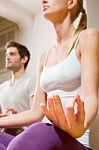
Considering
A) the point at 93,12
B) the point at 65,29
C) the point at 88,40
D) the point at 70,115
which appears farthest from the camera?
the point at 93,12

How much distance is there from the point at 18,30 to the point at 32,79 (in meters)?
1.09

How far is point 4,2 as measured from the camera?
243cm

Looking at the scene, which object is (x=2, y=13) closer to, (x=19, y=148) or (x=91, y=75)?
(x=91, y=75)

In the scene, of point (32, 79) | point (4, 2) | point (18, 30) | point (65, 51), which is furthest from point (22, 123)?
point (18, 30)

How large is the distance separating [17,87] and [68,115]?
1.51 metres

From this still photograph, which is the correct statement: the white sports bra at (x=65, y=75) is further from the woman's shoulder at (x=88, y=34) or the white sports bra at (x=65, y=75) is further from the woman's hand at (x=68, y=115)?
the woman's hand at (x=68, y=115)

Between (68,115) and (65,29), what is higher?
(65,29)

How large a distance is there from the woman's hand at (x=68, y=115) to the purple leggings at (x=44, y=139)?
1cm

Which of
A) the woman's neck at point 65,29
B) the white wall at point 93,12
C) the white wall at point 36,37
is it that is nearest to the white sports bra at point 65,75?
the woman's neck at point 65,29

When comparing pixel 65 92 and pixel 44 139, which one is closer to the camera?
pixel 44 139

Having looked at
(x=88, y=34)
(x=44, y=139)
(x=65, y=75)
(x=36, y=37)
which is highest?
(x=36, y=37)

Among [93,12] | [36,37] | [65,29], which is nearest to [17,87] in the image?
[93,12]

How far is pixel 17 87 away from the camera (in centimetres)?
189

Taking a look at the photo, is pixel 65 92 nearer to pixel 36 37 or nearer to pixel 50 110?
pixel 50 110
